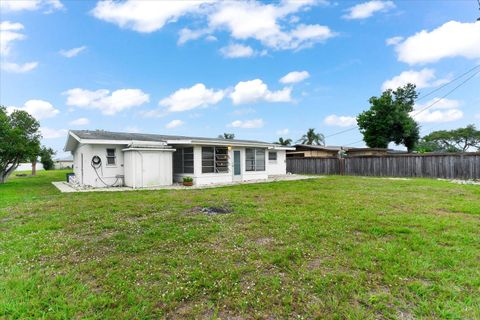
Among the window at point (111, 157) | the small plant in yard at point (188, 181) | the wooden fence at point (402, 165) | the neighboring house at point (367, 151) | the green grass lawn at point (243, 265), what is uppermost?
the neighboring house at point (367, 151)

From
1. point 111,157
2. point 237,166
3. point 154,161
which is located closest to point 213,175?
point 237,166

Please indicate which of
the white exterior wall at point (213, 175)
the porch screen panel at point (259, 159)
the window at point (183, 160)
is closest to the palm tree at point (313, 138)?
the porch screen panel at point (259, 159)

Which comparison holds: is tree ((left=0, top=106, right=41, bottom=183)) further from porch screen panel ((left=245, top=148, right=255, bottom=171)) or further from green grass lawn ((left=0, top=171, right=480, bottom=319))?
porch screen panel ((left=245, top=148, right=255, bottom=171))

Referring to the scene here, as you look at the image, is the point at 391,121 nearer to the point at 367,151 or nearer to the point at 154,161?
the point at 367,151

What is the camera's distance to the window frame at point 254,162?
1548cm

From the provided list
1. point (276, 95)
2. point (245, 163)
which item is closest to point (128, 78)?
point (245, 163)

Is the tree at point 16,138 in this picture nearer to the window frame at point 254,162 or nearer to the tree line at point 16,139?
the tree line at point 16,139

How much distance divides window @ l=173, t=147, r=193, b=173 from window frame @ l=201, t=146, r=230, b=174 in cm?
68

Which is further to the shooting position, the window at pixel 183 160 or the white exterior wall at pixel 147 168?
the window at pixel 183 160

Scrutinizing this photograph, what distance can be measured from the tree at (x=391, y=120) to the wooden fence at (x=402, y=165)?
13.2 meters

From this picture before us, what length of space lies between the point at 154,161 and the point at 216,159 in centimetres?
327

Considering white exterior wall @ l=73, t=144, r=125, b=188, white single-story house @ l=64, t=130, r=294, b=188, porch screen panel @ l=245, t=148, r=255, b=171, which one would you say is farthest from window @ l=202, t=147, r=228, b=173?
white exterior wall @ l=73, t=144, r=125, b=188

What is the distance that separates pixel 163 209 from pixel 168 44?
1150cm

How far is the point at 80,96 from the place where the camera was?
699 inches
